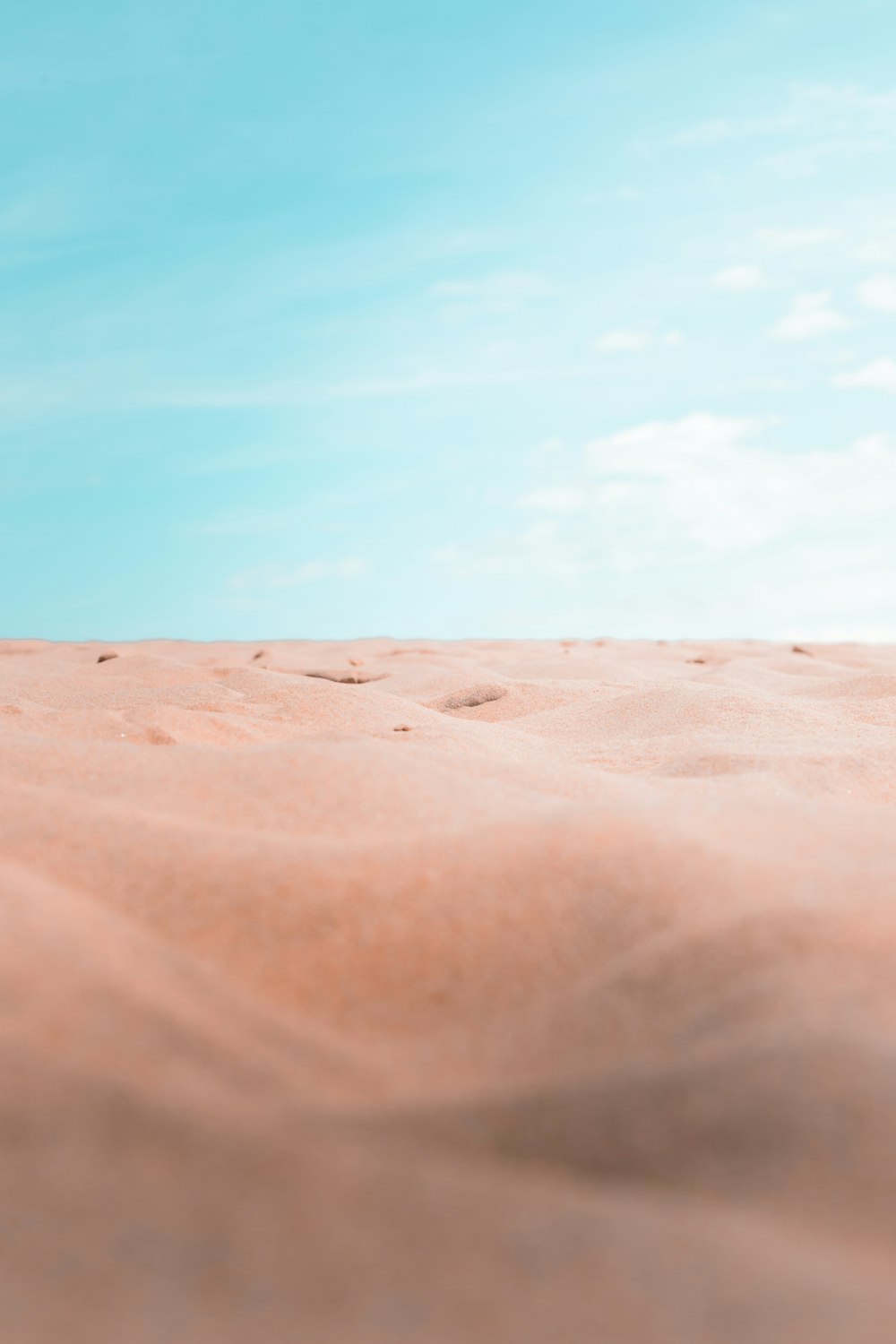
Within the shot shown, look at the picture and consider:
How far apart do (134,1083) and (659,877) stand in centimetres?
49

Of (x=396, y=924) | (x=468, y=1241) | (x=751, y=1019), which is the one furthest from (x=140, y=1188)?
(x=751, y=1019)

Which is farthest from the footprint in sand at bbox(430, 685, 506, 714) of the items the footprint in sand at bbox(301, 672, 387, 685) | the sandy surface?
the sandy surface

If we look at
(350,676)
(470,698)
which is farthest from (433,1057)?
(350,676)

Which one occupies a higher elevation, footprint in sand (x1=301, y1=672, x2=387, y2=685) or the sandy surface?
footprint in sand (x1=301, y1=672, x2=387, y2=685)

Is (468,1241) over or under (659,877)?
under

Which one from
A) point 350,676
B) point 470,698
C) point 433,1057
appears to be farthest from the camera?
point 350,676

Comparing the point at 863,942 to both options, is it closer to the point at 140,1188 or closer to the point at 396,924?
the point at 396,924

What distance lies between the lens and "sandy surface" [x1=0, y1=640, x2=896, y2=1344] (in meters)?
0.65

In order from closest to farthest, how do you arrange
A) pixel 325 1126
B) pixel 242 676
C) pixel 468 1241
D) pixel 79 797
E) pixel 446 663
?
1. pixel 468 1241
2. pixel 325 1126
3. pixel 79 797
4. pixel 242 676
5. pixel 446 663

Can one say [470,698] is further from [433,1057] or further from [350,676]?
[433,1057]

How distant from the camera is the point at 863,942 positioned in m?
0.96

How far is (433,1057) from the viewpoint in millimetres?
872

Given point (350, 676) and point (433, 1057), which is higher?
point (350, 676)

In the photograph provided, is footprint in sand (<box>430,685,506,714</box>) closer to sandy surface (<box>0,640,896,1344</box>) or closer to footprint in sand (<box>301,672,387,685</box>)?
footprint in sand (<box>301,672,387,685</box>)
